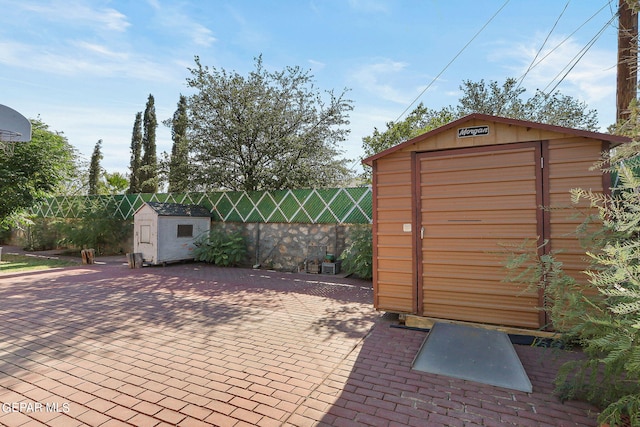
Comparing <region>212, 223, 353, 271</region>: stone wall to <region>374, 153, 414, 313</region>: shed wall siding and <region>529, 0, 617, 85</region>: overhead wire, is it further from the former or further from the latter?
<region>529, 0, 617, 85</region>: overhead wire

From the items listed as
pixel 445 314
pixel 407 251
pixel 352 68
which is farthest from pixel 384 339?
pixel 352 68

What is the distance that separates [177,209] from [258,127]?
3782 mm

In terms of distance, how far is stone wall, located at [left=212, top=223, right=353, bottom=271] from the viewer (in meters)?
8.42

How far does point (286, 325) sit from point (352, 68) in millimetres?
8716

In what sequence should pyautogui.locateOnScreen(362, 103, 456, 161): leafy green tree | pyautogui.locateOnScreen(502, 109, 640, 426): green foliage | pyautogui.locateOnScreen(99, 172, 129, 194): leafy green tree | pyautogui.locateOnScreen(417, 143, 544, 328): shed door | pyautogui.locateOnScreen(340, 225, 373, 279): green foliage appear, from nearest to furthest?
pyautogui.locateOnScreen(502, 109, 640, 426): green foliage < pyautogui.locateOnScreen(417, 143, 544, 328): shed door < pyautogui.locateOnScreen(340, 225, 373, 279): green foliage < pyautogui.locateOnScreen(362, 103, 456, 161): leafy green tree < pyautogui.locateOnScreen(99, 172, 129, 194): leafy green tree

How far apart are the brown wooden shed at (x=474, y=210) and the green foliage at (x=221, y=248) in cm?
590

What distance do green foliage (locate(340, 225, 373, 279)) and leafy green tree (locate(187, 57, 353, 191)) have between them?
374 centimetres

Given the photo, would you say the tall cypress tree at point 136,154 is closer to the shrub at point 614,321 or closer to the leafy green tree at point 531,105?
the leafy green tree at point 531,105

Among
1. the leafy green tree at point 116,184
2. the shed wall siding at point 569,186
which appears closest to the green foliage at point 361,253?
the shed wall siding at point 569,186

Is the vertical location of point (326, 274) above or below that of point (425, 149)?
below

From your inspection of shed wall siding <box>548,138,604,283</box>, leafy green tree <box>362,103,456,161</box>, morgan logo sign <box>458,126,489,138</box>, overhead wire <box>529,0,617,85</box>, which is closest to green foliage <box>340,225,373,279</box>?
morgan logo sign <box>458,126,489,138</box>

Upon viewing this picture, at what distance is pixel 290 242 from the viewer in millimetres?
9000

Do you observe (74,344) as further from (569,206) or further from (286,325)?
(569,206)

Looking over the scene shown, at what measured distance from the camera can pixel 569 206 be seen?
10.9 feet
